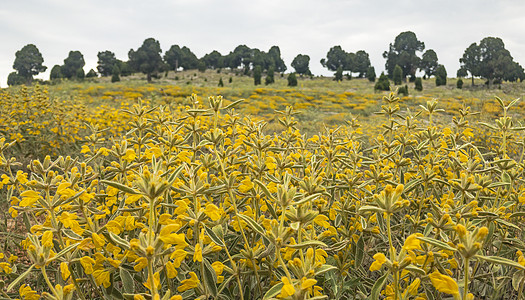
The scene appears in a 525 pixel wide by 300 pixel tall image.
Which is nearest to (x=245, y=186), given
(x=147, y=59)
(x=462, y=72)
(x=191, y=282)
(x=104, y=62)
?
(x=191, y=282)

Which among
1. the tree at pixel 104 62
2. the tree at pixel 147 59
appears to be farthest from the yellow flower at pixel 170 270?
the tree at pixel 104 62

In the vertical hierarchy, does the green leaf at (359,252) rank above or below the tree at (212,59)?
below

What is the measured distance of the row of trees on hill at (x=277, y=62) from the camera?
138ft

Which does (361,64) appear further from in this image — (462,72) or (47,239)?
(47,239)

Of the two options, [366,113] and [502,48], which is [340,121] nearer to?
[366,113]

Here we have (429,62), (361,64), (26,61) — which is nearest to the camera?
(429,62)

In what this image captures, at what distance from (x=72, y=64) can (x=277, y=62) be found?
42684 millimetres

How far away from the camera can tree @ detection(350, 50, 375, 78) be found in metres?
62.0

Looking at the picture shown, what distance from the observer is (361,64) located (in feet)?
203

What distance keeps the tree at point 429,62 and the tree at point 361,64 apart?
10916 mm

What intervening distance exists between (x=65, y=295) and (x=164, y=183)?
53cm

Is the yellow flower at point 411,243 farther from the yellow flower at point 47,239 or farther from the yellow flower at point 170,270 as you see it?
the yellow flower at point 47,239

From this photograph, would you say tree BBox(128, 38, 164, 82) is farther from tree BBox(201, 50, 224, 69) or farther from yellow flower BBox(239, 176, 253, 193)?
yellow flower BBox(239, 176, 253, 193)

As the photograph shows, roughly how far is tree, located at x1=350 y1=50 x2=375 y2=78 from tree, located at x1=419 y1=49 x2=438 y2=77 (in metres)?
10.9
